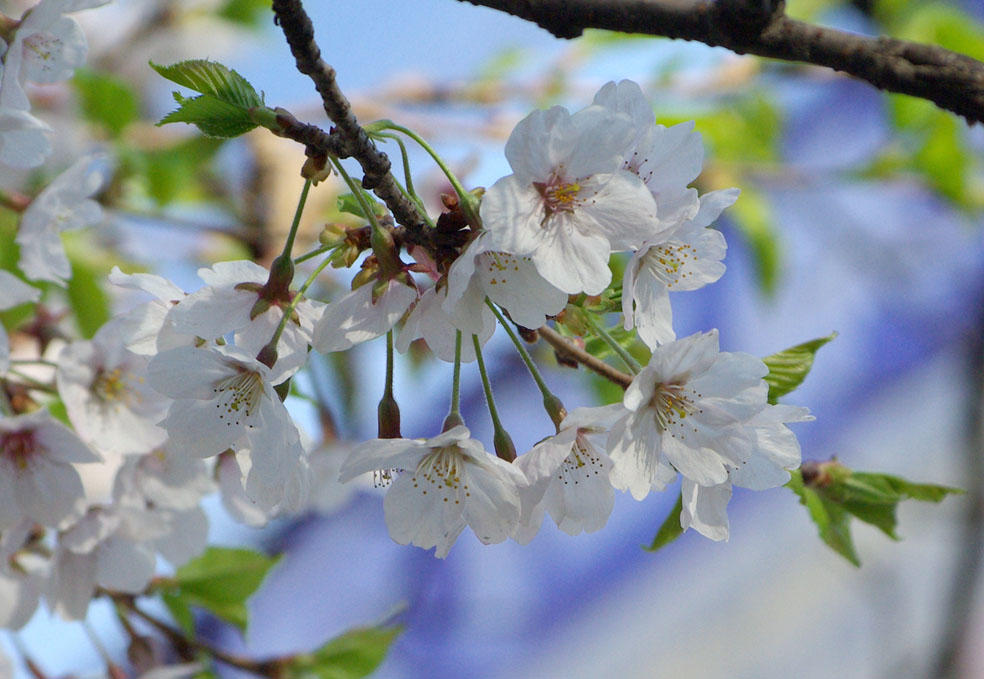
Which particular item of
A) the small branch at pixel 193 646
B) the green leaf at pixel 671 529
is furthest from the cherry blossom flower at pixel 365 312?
the small branch at pixel 193 646

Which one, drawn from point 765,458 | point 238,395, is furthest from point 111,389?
point 765,458

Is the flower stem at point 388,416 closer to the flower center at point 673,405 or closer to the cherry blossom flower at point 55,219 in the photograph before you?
the flower center at point 673,405

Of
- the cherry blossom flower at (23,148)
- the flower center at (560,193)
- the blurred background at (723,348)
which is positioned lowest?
the blurred background at (723,348)

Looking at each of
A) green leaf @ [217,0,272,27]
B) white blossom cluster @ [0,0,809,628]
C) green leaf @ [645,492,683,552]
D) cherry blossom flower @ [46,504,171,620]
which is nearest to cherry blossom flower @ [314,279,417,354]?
white blossom cluster @ [0,0,809,628]

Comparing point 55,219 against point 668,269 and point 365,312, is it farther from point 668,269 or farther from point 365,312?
point 668,269

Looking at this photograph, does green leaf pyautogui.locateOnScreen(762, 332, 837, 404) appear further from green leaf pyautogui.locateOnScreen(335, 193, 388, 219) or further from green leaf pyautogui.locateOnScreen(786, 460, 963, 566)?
green leaf pyautogui.locateOnScreen(335, 193, 388, 219)

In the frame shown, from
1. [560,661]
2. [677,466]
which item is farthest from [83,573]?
[560,661]

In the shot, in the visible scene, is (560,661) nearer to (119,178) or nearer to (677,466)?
(119,178)
